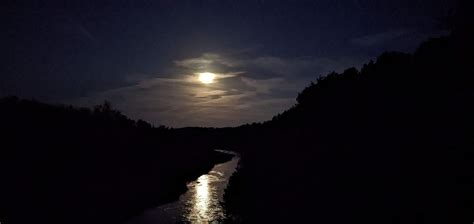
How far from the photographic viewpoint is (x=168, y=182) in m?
52.4

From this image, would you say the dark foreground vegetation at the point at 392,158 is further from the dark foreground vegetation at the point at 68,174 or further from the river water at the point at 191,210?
the dark foreground vegetation at the point at 68,174

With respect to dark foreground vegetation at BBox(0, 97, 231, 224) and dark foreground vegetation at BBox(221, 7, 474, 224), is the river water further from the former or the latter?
dark foreground vegetation at BBox(221, 7, 474, 224)

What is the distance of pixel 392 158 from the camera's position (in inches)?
918

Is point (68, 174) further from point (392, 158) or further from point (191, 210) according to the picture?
point (392, 158)

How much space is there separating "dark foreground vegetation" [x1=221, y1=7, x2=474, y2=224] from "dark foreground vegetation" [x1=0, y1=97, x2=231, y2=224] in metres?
12.6

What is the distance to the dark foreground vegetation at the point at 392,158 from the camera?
18023 mm

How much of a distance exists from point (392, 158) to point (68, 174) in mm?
32789

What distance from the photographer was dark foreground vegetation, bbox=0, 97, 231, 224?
30.1 metres

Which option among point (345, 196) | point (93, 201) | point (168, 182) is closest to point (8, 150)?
point (93, 201)

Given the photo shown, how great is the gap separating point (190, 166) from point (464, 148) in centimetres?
6498

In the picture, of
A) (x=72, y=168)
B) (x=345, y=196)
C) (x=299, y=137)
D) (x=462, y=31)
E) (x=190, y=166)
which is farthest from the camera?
(x=190, y=166)

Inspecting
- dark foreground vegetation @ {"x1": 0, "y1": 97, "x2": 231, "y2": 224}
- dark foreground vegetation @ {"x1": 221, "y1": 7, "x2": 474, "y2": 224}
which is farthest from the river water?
dark foreground vegetation @ {"x1": 221, "y1": 7, "x2": 474, "y2": 224}

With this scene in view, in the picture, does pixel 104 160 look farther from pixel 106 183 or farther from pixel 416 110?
pixel 416 110

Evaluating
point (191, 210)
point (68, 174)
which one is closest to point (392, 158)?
point (191, 210)
